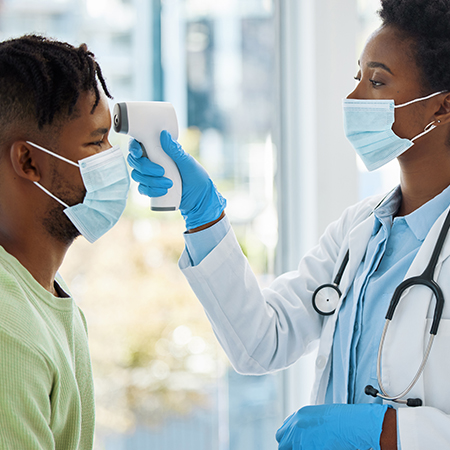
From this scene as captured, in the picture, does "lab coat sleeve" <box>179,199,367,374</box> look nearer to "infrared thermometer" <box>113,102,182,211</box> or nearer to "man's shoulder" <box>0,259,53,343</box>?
"infrared thermometer" <box>113,102,182,211</box>

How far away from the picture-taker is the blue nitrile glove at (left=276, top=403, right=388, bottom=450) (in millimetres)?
1085

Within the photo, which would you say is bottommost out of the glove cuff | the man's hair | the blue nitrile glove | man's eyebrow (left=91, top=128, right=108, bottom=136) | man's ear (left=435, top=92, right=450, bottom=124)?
the blue nitrile glove

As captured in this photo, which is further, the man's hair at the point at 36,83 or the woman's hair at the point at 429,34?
the woman's hair at the point at 429,34

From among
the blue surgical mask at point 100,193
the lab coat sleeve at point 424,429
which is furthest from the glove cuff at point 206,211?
the lab coat sleeve at point 424,429

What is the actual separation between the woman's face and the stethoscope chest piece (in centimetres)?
44

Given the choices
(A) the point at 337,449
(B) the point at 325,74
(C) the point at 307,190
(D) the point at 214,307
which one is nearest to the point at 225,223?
(D) the point at 214,307

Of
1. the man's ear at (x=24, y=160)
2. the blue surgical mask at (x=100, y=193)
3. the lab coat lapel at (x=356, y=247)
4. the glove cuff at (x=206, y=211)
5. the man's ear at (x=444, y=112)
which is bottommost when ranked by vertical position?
the lab coat lapel at (x=356, y=247)

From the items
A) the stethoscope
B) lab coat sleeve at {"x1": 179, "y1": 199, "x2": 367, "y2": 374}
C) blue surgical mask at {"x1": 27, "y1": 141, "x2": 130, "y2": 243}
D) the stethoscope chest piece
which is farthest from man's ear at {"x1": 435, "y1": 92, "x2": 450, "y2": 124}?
blue surgical mask at {"x1": 27, "y1": 141, "x2": 130, "y2": 243}

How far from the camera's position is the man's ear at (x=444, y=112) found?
1187 millimetres

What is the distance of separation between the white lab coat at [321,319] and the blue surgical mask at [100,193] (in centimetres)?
27

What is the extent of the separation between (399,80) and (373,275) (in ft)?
1.63

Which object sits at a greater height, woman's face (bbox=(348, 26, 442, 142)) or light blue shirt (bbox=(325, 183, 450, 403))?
woman's face (bbox=(348, 26, 442, 142))

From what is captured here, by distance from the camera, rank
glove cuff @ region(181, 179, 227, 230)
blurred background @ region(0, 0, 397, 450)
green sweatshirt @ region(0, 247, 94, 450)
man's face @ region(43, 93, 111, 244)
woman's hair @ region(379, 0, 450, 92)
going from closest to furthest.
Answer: green sweatshirt @ region(0, 247, 94, 450)
man's face @ region(43, 93, 111, 244)
woman's hair @ region(379, 0, 450, 92)
glove cuff @ region(181, 179, 227, 230)
blurred background @ region(0, 0, 397, 450)

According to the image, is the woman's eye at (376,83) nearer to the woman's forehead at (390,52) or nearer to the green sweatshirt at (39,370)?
the woman's forehead at (390,52)
